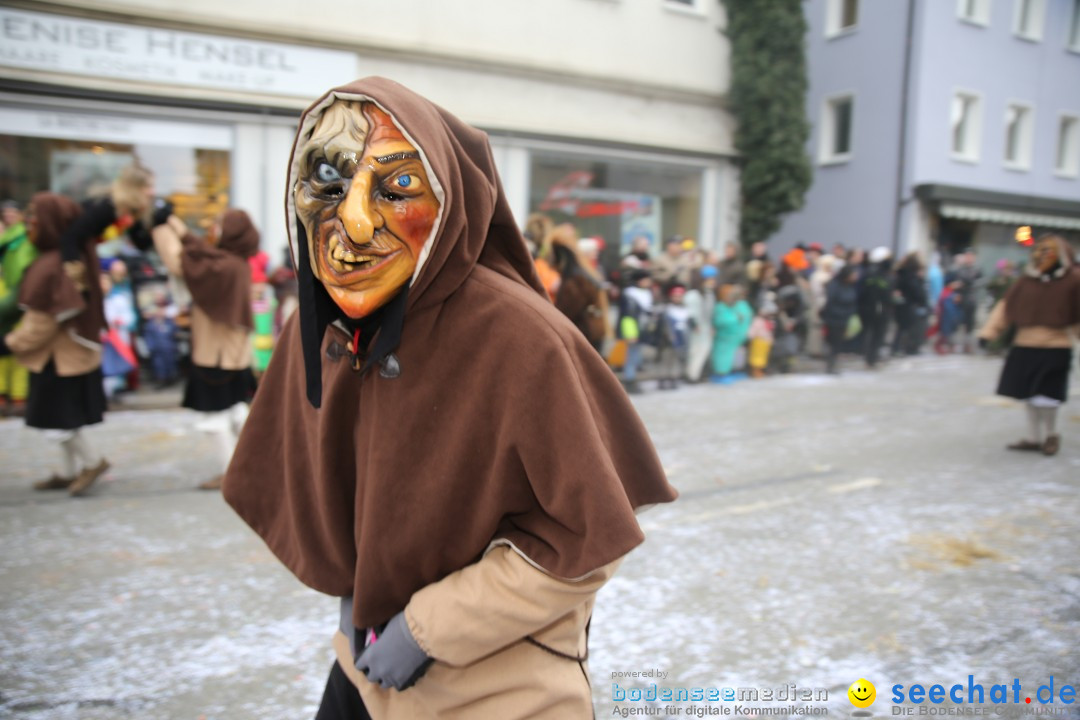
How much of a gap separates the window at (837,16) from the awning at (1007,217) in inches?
215

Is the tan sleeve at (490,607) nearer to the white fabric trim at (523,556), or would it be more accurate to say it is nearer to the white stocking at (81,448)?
the white fabric trim at (523,556)

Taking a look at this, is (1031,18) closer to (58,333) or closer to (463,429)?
(58,333)

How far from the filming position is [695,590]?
403cm

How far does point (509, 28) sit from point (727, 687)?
11581 mm

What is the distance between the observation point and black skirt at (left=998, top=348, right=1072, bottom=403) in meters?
6.75

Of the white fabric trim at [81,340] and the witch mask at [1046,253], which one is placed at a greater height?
the witch mask at [1046,253]

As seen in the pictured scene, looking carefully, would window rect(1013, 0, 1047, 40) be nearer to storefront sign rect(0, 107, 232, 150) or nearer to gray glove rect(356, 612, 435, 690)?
storefront sign rect(0, 107, 232, 150)

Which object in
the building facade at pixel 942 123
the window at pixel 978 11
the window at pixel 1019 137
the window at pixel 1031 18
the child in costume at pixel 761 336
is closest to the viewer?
the child in costume at pixel 761 336

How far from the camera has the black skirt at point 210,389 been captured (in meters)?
5.55

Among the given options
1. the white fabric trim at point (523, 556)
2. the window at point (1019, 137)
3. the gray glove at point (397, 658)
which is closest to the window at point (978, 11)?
the window at point (1019, 137)

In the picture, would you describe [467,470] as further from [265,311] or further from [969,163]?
[969,163]

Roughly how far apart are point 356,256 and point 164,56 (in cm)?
1046

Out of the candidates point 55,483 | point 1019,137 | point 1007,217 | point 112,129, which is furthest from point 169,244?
point 1019,137

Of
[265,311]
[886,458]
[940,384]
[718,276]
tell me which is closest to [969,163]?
Answer: [940,384]
